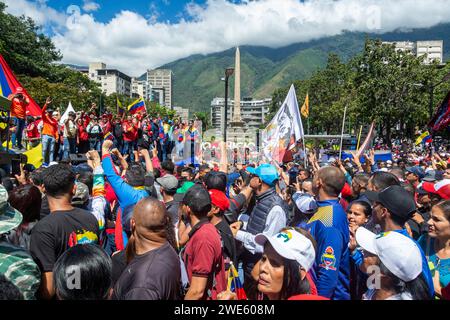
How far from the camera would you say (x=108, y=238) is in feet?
17.0

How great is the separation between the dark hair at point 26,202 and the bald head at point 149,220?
1.02m

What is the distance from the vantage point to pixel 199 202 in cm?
367

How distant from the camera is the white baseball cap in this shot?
8.18 feet

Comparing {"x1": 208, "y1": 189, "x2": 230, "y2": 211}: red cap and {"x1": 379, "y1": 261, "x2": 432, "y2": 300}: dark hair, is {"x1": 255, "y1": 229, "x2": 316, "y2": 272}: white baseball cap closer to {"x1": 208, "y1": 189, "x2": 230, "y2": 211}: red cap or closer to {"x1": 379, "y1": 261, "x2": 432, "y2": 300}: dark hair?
{"x1": 379, "y1": 261, "x2": 432, "y2": 300}: dark hair

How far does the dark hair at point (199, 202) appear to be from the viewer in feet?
12.0

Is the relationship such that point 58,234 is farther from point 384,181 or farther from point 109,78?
point 109,78

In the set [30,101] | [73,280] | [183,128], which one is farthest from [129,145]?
[73,280]

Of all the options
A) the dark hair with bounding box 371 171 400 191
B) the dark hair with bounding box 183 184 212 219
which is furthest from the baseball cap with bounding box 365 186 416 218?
the dark hair with bounding box 371 171 400 191

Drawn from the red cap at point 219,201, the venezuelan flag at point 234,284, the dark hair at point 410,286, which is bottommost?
the venezuelan flag at point 234,284

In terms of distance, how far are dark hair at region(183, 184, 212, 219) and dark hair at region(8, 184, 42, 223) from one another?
1.21 m

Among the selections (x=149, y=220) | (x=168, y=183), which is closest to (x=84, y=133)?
(x=168, y=183)

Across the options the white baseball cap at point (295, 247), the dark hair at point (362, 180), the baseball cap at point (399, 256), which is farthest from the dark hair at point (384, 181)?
the white baseball cap at point (295, 247)

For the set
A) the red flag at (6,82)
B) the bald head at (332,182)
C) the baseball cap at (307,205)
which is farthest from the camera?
the red flag at (6,82)

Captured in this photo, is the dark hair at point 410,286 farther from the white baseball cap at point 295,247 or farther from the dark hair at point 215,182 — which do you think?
the dark hair at point 215,182
